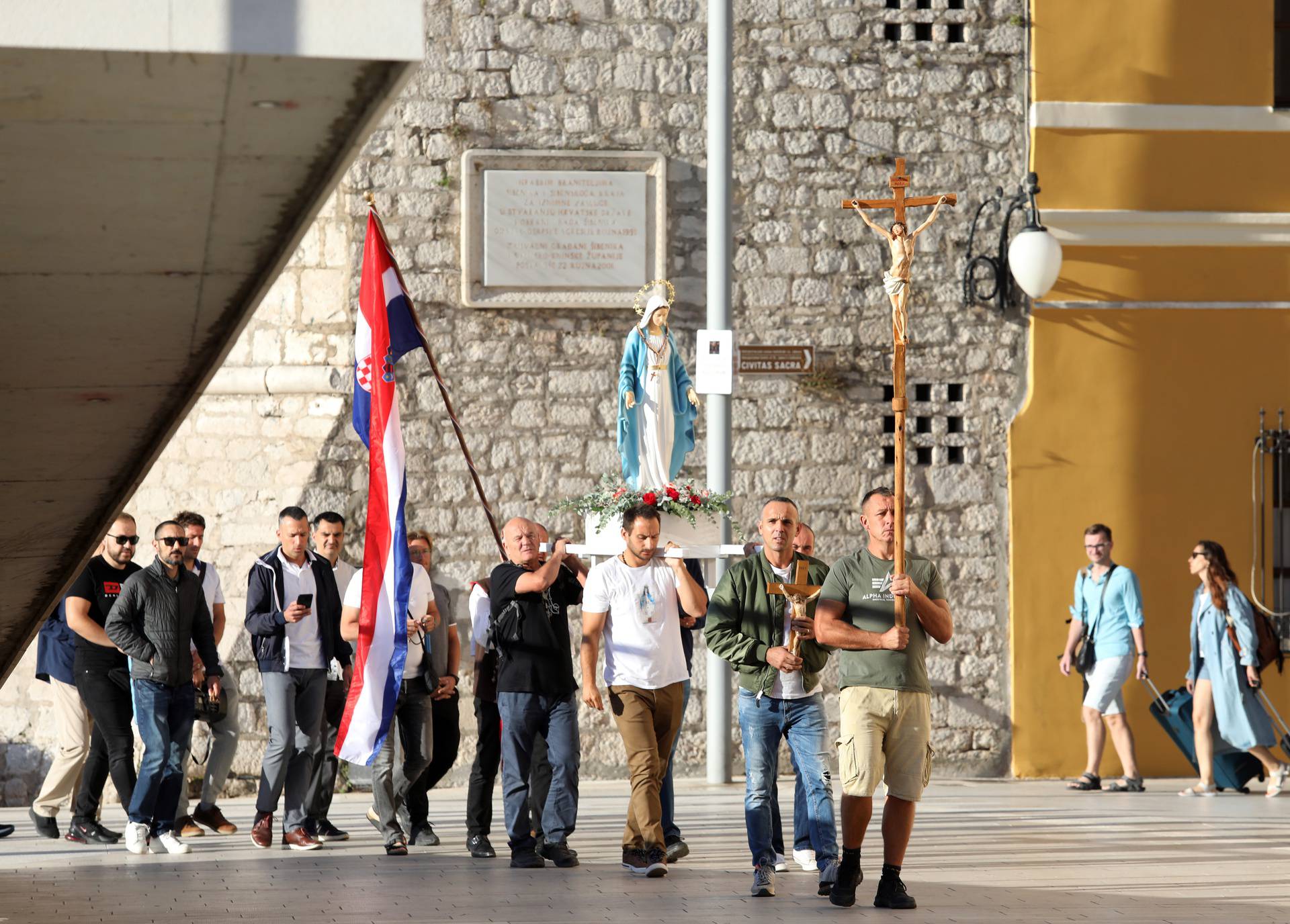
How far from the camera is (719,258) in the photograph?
38.7 ft

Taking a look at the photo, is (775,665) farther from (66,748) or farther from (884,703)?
(66,748)

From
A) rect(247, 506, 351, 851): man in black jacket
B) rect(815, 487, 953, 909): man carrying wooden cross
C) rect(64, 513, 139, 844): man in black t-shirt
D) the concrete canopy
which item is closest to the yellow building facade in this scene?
rect(815, 487, 953, 909): man carrying wooden cross

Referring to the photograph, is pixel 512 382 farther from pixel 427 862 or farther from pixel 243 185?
pixel 243 185

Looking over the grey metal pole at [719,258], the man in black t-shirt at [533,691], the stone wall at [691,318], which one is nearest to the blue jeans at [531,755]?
the man in black t-shirt at [533,691]

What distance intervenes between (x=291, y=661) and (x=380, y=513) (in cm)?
91

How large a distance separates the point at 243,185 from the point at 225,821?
683cm

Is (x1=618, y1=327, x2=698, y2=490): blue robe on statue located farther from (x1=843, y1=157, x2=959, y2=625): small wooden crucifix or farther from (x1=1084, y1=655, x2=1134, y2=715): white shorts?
(x1=1084, y1=655, x2=1134, y2=715): white shorts

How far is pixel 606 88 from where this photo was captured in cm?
1261

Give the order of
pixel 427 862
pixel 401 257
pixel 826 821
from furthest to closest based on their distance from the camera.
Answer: pixel 401 257
pixel 427 862
pixel 826 821

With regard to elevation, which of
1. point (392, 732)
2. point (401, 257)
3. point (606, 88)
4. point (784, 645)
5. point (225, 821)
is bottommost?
point (225, 821)

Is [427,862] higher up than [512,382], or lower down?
lower down

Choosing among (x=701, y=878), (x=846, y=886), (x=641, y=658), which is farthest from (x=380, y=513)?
(x=846, y=886)

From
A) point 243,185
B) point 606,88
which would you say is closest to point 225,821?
point 606,88

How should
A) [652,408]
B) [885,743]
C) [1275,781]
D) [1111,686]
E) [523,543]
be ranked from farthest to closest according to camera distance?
[1111,686] → [1275,781] → [652,408] → [523,543] → [885,743]
